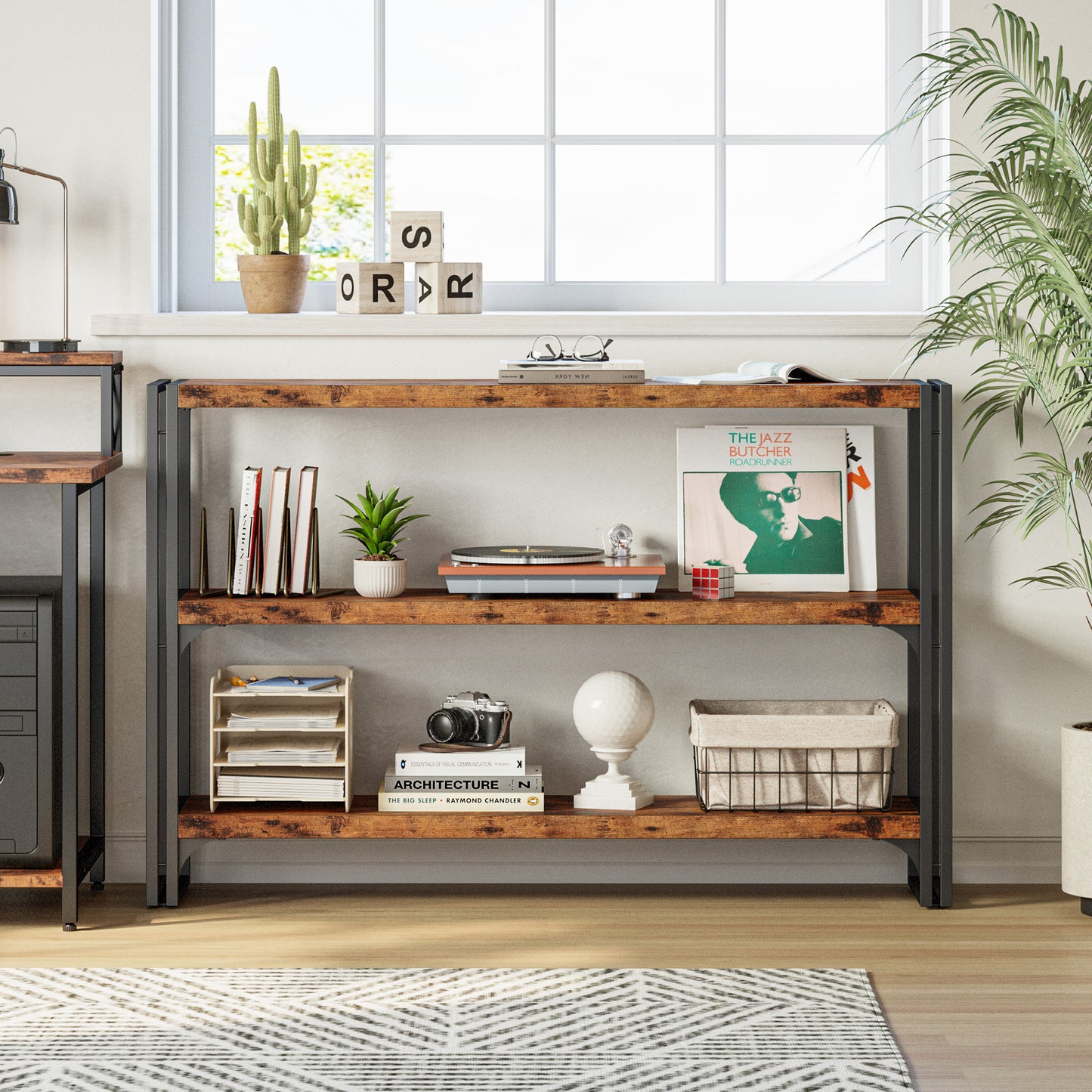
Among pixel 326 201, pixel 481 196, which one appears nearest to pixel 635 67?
pixel 481 196

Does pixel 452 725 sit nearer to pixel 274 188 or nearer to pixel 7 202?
pixel 274 188

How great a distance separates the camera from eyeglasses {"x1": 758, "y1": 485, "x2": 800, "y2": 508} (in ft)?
9.33

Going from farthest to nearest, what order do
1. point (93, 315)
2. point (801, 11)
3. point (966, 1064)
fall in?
point (801, 11)
point (93, 315)
point (966, 1064)

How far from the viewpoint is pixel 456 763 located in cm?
275

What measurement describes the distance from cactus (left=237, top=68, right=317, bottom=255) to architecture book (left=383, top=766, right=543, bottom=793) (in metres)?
1.18

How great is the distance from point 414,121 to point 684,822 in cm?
172

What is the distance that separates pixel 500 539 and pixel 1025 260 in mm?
1230

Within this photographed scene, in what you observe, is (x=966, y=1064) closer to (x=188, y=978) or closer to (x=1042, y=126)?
(x=188, y=978)

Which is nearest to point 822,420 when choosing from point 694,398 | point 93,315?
point 694,398

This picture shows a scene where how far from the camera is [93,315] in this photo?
9.43ft

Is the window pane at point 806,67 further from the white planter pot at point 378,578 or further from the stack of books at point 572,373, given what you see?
the white planter pot at point 378,578

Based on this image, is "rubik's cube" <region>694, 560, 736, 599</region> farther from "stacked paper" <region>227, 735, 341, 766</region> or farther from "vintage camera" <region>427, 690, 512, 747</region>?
"stacked paper" <region>227, 735, 341, 766</region>

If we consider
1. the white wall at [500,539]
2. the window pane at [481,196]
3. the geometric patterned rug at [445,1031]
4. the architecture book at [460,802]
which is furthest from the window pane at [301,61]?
the geometric patterned rug at [445,1031]

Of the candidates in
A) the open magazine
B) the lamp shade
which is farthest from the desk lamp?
the open magazine
